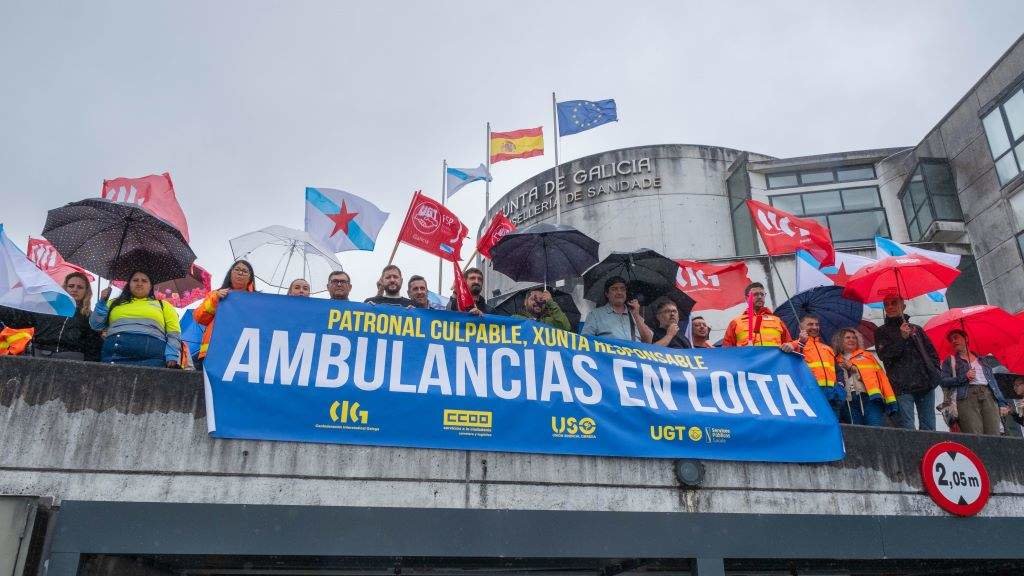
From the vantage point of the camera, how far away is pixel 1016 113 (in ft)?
55.7

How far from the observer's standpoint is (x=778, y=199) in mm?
21672

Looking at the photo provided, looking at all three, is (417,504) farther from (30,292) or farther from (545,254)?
(545,254)

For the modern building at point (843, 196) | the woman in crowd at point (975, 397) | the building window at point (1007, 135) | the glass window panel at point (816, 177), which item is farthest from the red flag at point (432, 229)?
the glass window panel at point (816, 177)

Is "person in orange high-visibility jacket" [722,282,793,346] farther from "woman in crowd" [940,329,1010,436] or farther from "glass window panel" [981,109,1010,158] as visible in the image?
"glass window panel" [981,109,1010,158]

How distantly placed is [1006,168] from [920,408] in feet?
37.8

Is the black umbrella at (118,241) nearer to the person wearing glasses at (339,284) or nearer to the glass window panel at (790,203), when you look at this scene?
the person wearing glasses at (339,284)

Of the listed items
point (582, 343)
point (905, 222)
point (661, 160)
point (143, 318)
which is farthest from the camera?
point (661, 160)

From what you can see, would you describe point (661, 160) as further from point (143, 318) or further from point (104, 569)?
point (104, 569)

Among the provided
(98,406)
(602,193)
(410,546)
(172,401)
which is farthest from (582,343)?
(602,193)

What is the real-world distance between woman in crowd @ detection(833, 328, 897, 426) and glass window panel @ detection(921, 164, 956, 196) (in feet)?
41.5

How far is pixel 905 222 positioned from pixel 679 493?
56.3 ft

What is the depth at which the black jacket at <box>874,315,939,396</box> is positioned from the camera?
340 inches

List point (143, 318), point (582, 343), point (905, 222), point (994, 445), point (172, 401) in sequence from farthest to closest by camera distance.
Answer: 1. point (905, 222)
2. point (994, 445)
3. point (582, 343)
4. point (143, 318)
5. point (172, 401)

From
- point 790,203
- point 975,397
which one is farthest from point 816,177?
point 975,397
